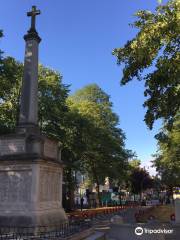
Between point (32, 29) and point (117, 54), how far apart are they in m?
7.18

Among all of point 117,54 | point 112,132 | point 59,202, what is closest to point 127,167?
point 112,132

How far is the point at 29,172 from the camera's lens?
18875mm

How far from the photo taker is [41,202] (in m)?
19.1

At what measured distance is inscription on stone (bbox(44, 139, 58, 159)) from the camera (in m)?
20.2

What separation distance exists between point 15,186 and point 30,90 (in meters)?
5.16

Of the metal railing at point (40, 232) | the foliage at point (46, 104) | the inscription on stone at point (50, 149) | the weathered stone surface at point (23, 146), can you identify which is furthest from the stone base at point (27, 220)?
the foliage at point (46, 104)

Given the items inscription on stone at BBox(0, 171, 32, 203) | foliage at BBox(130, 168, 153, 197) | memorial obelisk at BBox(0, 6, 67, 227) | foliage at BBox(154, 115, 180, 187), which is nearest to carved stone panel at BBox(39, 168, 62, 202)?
memorial obelisk at BBox(0, 6, 67, 227)

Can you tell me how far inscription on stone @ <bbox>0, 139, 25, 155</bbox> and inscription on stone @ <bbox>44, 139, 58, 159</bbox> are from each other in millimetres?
1285

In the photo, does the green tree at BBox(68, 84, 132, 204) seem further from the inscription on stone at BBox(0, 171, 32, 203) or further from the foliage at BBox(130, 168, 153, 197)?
the foliage at BBox(130, 168, 153, 197)

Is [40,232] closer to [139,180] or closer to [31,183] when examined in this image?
[31,183]

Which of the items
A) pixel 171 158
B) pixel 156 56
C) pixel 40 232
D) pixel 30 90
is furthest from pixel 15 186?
pixel 171 158

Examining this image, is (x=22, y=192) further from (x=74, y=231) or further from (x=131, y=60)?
(x=131, y=60)

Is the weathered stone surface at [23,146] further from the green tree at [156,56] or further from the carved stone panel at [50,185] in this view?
the green tree at [156,56]

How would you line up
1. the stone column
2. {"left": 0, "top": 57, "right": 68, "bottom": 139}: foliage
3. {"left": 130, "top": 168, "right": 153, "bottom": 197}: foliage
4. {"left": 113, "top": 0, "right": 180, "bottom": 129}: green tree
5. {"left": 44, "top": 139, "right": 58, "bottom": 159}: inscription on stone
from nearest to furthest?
{"left": 113, "top": 0, "right": 180, "bottom": 129}: green tree → {"left": 44, "top": 139, "right": 58, "bottom": 159}: inscription on stone → the stone column → {"left": 0, "top": 57, "right": 68, "bottom": 139}: foliage → {"left": 130, "top": 168, "right": 153, "bottom": 197}: foliage
